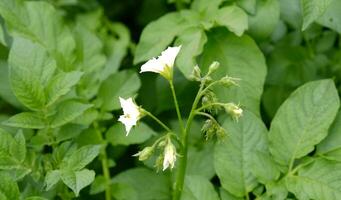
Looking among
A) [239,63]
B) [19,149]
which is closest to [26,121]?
[19,149]

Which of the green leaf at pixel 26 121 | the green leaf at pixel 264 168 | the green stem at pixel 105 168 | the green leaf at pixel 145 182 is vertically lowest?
the green leaf at pixel 145 182

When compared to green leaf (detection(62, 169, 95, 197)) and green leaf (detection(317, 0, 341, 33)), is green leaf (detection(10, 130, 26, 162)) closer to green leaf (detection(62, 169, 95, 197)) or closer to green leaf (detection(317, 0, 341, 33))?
green leaf (detection(62, 169, 95, 197))

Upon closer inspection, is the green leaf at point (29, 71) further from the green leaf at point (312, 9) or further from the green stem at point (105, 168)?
the green leaf at point (312, 9)

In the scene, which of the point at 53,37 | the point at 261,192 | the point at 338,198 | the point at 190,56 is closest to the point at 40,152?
the point at 53,37

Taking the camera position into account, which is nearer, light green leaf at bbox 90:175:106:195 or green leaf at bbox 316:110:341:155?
green leaf at bbox 316:110:341:155

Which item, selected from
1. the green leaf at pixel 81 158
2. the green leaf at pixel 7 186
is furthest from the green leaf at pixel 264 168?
the green leaf at pixel 7 186

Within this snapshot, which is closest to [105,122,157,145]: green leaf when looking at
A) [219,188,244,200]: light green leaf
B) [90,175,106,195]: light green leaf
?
[90,175,106,195]: light green leaf
